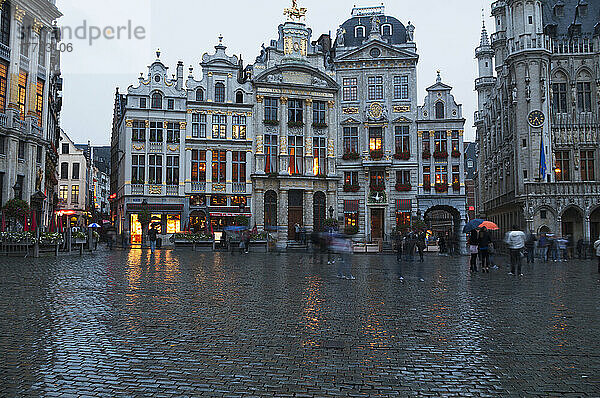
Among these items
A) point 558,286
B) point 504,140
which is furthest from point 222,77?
point 558,286

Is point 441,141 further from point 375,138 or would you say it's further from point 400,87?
point 400,87

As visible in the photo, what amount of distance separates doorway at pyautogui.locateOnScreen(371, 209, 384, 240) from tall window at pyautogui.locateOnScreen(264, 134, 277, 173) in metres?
10.0

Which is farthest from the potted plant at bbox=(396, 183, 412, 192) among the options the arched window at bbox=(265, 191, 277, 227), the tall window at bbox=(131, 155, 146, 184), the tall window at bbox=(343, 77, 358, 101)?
the tall window at bbox=(131, 155, 146, 184)

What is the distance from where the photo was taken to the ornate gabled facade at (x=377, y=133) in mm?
48312

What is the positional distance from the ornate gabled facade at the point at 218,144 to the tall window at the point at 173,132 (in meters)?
0.86

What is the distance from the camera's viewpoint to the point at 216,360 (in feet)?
20.4

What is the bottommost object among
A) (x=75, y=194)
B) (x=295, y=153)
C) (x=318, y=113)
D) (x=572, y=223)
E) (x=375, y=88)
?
(x=572, y=223)

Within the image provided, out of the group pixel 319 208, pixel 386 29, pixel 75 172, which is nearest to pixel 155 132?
pixel 319 208

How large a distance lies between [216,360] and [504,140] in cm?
5049

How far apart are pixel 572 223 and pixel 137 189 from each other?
3646cm

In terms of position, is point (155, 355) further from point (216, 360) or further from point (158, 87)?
point (158, 87)

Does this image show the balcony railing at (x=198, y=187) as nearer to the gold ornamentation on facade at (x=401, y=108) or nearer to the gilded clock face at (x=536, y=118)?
the gold ornamentation on facade at (x=401, y=108)

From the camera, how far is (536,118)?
1747 inches

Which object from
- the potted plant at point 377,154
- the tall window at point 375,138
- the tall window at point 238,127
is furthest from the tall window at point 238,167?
the tall window at point 375,138
